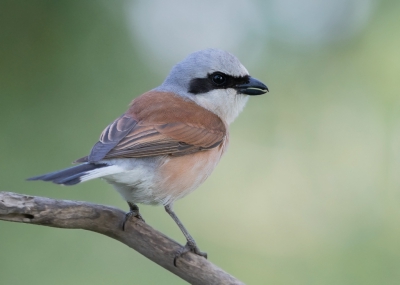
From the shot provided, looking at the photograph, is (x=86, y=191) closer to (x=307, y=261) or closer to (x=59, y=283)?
(x=59, y=283)

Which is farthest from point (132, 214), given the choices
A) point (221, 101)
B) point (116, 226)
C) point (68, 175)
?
point (221, 101)

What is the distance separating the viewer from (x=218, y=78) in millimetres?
3879

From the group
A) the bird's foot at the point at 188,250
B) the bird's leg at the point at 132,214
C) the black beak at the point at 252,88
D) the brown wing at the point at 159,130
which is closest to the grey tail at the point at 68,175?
the brown wing at the point at 159,130

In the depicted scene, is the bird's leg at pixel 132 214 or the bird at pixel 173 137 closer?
the bird at pixel 173 137

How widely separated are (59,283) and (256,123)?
8.05ft

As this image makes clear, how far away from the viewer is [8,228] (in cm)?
423

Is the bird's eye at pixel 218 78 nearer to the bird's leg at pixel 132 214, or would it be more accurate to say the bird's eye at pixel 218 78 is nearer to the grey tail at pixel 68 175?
the bird's leg at pixel 132 214

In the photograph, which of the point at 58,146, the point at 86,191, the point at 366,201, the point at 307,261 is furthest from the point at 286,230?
the point at 58,146

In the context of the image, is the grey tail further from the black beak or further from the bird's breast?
the black beak

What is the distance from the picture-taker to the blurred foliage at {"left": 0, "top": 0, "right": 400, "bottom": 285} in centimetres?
428

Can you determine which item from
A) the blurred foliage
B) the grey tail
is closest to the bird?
the grey tail

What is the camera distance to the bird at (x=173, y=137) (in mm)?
3011

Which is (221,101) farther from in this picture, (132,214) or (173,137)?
(132,214)

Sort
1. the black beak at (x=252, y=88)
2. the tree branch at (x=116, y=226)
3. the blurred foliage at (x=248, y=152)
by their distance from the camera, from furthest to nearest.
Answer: the blurred foliage at (x=248, y=152)
the black beak at (x=252, y=88)
the tree branch at (x=116, y=226)
